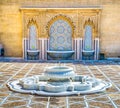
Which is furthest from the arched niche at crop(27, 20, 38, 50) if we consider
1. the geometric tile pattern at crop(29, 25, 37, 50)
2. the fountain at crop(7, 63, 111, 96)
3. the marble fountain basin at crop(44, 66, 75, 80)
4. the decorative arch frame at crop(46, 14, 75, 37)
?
the marble fountain basin at crop(44, 66, 75, 80)

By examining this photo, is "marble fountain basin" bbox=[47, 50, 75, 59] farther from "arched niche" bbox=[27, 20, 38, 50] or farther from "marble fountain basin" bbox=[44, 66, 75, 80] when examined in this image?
"marble fountain basin" bbox=[44, 66, 75, 80]

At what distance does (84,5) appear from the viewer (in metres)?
11.3

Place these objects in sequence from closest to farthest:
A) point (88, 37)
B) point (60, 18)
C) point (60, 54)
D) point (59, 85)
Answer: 1. point (59, 85)
2. point (60, 54)
3. point (60, 18)
4. point (88, 37)

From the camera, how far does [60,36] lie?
1140 centimetres

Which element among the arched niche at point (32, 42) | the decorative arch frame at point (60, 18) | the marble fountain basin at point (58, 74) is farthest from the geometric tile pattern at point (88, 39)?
the marble fountain basin at point (58, 74)

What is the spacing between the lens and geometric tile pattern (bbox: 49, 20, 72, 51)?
1136 centimetres

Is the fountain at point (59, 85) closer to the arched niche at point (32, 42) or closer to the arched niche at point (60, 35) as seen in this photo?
the arched niche at point (32, 42)

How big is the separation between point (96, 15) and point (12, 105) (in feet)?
24.3

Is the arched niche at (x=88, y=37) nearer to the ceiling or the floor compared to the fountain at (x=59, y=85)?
nearer to the ceiling

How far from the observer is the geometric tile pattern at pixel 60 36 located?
37.3 ft

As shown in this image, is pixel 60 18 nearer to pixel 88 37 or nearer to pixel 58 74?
pixel 88 37

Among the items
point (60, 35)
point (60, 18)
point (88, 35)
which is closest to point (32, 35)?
point (60, 35)

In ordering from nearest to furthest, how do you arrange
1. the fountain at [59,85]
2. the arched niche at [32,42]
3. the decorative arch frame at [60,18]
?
the fountain at [59,85], the decorative arch frame at [60,18], the arched niche at [32,42]

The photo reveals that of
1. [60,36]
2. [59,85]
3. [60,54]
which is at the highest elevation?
[60,36]
